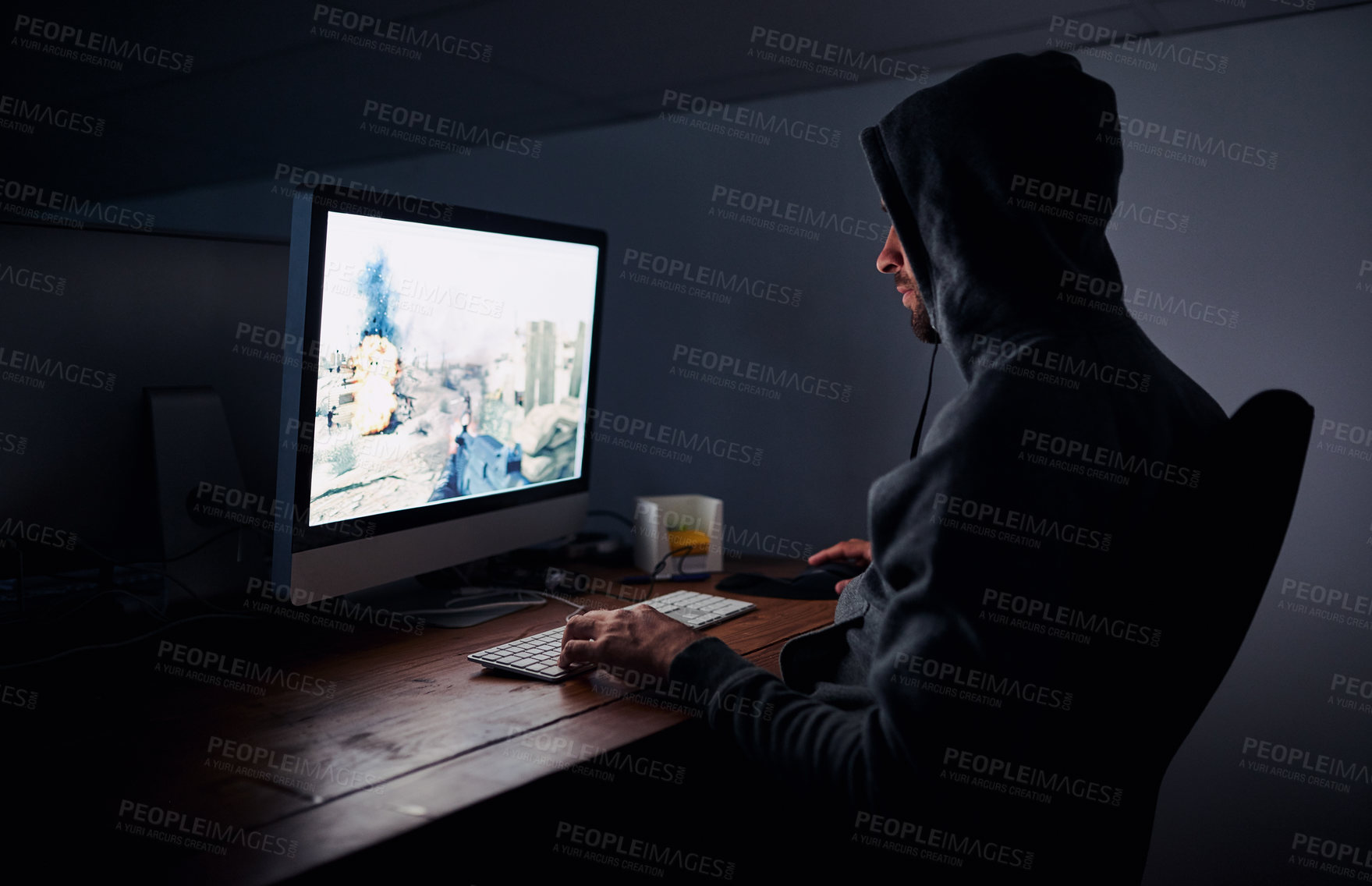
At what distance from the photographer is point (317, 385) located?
1114mm

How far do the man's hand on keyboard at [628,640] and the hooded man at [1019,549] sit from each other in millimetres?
65

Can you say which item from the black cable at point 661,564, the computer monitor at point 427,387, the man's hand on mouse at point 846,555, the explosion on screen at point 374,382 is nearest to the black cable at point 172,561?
the computer monitor at point 427,387

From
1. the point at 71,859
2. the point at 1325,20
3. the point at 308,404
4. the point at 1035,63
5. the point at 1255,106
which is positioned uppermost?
the point at 1325,20

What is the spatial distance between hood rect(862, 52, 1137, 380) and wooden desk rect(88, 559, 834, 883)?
592mm

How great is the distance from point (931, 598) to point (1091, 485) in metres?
0.19

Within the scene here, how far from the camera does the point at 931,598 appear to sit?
0.83 metres

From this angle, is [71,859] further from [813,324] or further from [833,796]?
[813,324]

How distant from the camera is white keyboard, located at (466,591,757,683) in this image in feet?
3.69

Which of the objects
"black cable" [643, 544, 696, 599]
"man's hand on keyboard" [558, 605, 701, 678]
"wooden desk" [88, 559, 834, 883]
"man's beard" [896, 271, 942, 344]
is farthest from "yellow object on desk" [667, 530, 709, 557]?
"man's beard" [896, 271, 942, 344]

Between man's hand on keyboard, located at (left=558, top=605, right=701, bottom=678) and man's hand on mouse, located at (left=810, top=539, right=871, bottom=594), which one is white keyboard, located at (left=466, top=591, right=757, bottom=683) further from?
man's hand on mouse, located at (left=810, top=539, right=871, bottom=594)

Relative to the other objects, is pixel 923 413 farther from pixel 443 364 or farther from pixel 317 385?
pixel 317 385

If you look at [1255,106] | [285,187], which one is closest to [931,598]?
[1255,106]

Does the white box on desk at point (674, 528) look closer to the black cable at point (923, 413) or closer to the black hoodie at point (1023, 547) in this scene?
the black cable at point (923, 413)

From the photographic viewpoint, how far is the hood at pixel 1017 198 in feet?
3.03
